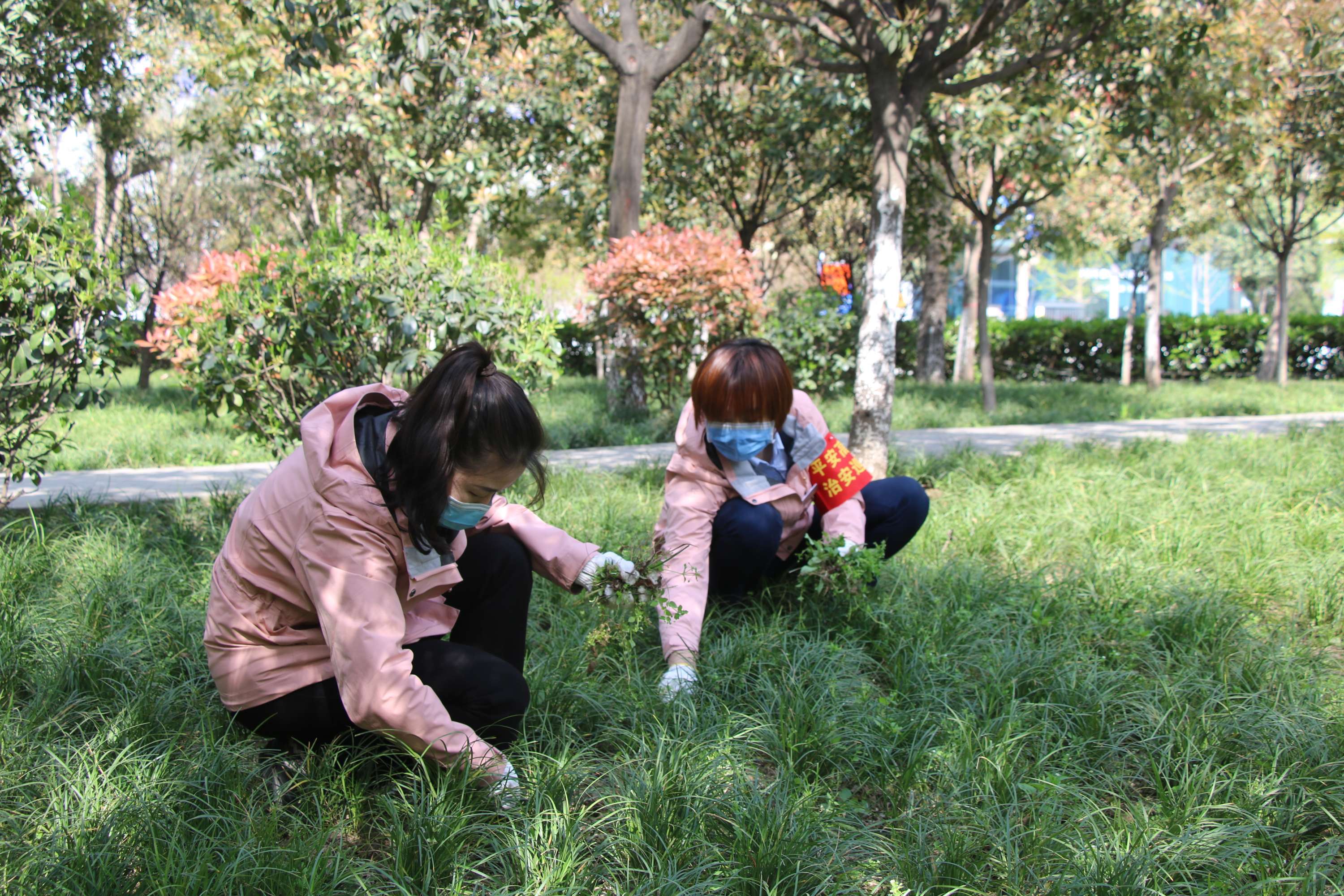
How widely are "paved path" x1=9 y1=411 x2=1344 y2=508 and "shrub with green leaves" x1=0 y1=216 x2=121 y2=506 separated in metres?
0.60

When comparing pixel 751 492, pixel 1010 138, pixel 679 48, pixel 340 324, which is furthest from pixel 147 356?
pixel 751 492

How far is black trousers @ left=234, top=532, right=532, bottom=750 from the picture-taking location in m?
1.97

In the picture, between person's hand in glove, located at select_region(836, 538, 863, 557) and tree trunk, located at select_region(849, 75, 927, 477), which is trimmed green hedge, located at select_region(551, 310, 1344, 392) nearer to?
tree trunk, located at select_region(849, 75, 927, 477)

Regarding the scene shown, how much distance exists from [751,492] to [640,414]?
526 cm

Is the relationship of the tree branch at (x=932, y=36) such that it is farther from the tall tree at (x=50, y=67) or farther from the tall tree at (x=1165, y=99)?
the tall tree at (x=50, y=67)

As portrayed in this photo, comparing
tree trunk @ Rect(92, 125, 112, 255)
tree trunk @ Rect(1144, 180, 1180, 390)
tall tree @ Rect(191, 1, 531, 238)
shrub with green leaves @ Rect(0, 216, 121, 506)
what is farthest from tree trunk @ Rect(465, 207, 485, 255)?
tree trunk @ Rect(1144, 180, 1180, 390)

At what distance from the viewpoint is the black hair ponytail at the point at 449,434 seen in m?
1.78

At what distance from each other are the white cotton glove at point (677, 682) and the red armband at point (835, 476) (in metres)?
0.82

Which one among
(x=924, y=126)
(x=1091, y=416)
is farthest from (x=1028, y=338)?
(x=924, y=126)

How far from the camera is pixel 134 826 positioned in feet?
5.64

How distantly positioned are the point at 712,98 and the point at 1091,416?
5458 millimetres

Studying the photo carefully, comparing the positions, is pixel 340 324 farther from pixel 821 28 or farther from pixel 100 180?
pixel 100 180

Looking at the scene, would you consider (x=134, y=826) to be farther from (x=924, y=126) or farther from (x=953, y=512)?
(x=924, y=126)

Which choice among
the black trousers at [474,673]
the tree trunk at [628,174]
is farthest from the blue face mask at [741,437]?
the tree trunk at [628,174]
